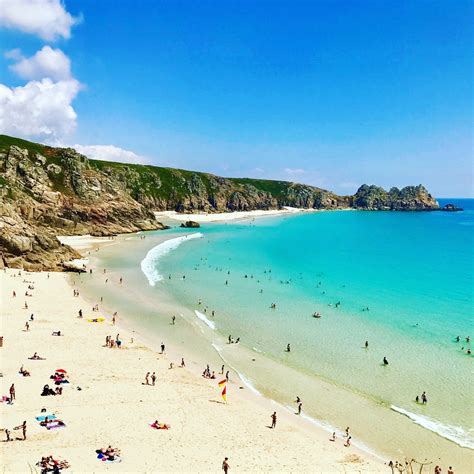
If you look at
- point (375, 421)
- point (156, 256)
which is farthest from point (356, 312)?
point (156, 256)

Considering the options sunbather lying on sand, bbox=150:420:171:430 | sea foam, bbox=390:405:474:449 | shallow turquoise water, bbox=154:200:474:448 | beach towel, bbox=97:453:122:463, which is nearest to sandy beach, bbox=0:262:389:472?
beach towel, bbox=97:453:122:463

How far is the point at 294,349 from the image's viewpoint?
110ft

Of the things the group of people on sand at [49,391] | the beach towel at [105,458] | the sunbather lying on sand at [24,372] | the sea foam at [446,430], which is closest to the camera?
the beach towel at [105,458]

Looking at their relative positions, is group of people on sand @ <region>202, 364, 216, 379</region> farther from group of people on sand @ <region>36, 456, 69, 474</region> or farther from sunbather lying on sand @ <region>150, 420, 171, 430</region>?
group of people on sand @ <region>36, 456, 69, 474</region>

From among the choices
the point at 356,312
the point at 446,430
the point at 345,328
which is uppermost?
the point at 356,312

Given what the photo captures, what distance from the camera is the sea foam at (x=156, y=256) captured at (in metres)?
59.8

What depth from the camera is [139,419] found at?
21.7 meters

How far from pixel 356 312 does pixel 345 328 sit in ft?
19.9

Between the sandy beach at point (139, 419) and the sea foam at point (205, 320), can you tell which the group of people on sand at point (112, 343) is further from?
the sea foam at point (205, 320)

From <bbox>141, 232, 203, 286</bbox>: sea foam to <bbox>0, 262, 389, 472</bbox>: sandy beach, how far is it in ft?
83.6

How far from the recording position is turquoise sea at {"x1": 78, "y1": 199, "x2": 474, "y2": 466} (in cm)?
2381

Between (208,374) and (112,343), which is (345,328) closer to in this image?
(208,374)

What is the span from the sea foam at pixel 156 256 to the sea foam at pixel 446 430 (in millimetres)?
38675

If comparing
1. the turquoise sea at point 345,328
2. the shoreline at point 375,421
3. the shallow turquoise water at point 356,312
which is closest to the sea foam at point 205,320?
the turquoise sea at point 345,328
